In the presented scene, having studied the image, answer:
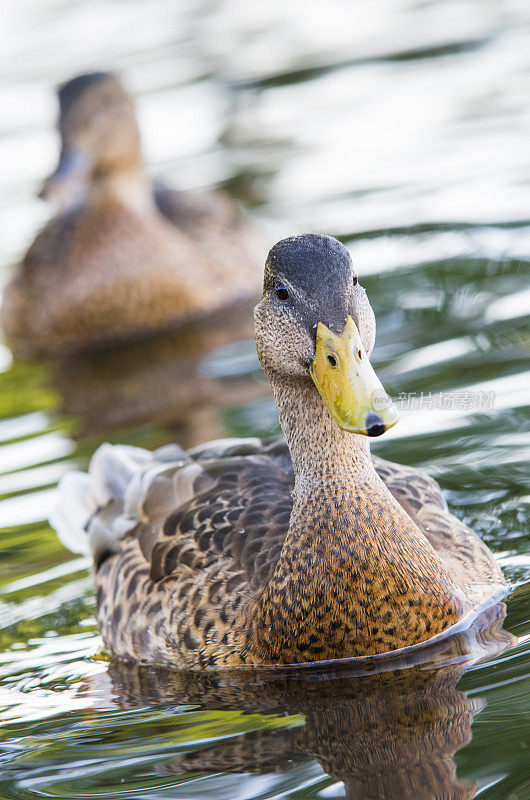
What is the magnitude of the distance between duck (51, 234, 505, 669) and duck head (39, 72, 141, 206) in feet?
17.6

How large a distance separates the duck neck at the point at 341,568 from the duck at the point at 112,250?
5255mm

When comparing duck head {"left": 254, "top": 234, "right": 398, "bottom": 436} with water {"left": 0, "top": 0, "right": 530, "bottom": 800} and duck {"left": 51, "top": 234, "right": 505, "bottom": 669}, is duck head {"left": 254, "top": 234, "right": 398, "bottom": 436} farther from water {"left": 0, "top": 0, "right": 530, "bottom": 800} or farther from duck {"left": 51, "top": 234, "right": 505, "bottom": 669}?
water {"left": 0, "top": 0, "right": 530, "bottom": 800}

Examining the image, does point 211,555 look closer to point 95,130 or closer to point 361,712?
point 361,712

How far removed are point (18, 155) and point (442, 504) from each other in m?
9.01

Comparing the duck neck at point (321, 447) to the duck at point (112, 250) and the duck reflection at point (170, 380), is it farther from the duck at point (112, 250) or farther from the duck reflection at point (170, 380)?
the duck at point (112, 250)

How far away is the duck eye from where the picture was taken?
521 centimetres

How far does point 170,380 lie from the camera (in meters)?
9.22

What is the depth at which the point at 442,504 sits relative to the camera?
6066mm

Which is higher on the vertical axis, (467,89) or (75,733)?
(467,89)

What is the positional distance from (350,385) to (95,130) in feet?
22.1

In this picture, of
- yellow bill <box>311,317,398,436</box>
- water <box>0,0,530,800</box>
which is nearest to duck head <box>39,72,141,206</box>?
water <box>0,0,530,800</box>

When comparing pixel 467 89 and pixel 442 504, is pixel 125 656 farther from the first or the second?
pixel 467 89

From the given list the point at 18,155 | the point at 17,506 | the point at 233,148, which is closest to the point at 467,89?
the point at 233,148

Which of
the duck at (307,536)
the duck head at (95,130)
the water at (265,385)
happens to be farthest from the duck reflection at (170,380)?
the duck at (307,536)
